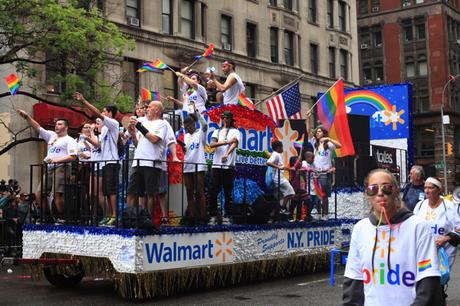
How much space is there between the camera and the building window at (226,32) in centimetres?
3462

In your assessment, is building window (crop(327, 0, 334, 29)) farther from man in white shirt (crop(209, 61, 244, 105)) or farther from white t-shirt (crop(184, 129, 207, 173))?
white t-shirt (crop(184, 129, 207, 173))

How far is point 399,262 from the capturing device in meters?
3.72

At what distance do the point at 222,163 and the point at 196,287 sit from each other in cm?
209

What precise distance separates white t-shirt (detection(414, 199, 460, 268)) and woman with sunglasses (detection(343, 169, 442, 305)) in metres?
3.18

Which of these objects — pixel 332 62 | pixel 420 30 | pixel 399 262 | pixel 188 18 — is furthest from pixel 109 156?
pixel 420 30

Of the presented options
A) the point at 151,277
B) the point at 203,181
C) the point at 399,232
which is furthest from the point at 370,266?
the point at 203,181

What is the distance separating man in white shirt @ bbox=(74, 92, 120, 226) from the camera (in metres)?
9.77

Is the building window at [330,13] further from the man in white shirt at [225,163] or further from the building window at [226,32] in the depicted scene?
the man in white shirt at [225,163]

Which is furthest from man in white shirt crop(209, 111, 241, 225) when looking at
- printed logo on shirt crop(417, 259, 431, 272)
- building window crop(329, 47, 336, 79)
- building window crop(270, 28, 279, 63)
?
building window crop(329, 47, 336, 79)

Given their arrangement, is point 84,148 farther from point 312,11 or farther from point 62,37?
point 312,11

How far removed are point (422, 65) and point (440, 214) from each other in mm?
59042

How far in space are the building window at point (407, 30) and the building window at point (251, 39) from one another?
105ft

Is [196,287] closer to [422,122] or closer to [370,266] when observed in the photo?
[370,266]

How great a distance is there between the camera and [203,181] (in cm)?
1013
